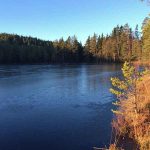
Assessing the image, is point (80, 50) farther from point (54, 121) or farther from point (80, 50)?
point (54, 121)

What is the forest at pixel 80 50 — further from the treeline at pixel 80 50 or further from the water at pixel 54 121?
the water at pixel 54 121

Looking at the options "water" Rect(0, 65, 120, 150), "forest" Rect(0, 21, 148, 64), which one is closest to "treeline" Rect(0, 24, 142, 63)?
"forest" Rect(0, 21, 148, 64)

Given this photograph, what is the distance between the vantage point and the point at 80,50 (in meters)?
124

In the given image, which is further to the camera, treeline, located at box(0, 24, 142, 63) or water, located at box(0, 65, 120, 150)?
treeline, located at box(0, 24, 142, 63)

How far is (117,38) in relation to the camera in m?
118

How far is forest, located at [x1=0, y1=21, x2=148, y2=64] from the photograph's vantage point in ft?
361

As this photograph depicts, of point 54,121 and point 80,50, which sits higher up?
point 80,50

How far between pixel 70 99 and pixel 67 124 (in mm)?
8871

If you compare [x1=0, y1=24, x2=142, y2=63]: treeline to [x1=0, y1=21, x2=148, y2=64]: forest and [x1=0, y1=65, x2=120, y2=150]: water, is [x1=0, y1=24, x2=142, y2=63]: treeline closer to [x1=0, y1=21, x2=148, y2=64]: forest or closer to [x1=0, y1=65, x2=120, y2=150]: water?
[x1=0, y1=21, x2=148, y2=64]: forest

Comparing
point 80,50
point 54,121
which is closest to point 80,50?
point 80,50

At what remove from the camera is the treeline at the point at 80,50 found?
11019 centimetres

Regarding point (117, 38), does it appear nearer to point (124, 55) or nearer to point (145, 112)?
point (124, 55)

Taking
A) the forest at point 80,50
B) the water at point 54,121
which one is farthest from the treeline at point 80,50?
the water at point 54,121

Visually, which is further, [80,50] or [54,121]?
[80,50]
